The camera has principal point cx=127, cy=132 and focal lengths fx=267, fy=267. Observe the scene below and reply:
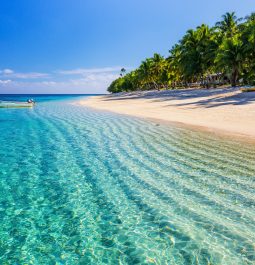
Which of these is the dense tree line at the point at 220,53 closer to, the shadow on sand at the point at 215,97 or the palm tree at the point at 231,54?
the palm tree at the point at 231,54

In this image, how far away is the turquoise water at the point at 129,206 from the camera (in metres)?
4.82

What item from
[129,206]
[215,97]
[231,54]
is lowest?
[129,206]

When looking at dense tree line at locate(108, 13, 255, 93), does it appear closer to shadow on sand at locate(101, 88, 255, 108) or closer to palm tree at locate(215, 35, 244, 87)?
palm tree at locate(215, 35, 244, 87)

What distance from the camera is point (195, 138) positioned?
15289mm

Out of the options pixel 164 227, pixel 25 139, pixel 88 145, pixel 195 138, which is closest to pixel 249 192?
pixel 164 227

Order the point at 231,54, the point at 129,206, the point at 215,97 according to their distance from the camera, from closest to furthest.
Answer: the point at 129,206 < the point at 215,97 < the point at 231,54

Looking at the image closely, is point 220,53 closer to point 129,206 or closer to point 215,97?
point 215,97

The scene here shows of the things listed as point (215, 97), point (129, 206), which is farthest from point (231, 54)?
point (129, 206)

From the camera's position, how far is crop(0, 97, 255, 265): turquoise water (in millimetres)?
4816

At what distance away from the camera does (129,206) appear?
6.74 meters

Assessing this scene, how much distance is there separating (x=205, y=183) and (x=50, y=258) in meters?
5.19

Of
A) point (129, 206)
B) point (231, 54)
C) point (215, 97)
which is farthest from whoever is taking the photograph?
point (231, 54)

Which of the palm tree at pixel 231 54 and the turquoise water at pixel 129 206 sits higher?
the palm tree at pixel 231 54

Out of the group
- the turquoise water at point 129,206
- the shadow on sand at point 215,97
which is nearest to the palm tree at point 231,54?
the shadow on sand at point 215,97
